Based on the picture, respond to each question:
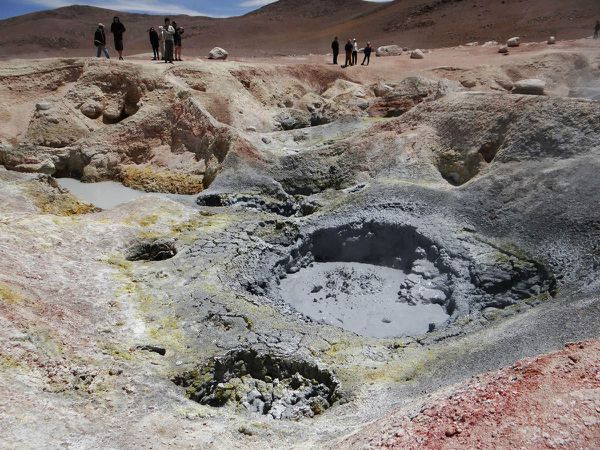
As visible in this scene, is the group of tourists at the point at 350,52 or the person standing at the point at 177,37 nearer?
the person standing at the point at 177,37

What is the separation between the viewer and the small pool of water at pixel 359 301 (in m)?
10.3

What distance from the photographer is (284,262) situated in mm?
12094

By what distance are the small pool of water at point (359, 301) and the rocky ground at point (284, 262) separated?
3.6 inches

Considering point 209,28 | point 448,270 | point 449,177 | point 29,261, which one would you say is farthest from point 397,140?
point 209,28

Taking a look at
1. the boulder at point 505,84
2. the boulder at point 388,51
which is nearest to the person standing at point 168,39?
the boulder at point 505,84

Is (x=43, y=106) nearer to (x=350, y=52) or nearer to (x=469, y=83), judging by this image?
(x=350, y=52)

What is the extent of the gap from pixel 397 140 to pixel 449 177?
1.76 meters

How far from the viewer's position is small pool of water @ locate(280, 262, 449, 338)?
1034 centimetres

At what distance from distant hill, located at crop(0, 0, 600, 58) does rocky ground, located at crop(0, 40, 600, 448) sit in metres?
18.2

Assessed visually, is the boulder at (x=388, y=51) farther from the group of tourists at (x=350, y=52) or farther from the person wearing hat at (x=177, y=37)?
Result: the person wearing hat at (x=177, y=37)

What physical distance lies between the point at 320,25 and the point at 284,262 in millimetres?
45806

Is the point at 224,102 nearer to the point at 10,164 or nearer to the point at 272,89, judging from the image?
the point at 272,89

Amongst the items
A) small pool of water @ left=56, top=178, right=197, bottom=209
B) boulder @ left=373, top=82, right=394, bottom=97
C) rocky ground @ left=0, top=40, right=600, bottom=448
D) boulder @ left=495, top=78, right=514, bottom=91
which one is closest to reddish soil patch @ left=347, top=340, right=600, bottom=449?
rocky ground @ left=0, top=40, right=600, bottom=448

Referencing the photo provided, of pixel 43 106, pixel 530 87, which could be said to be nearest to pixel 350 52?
pixel 530 87
